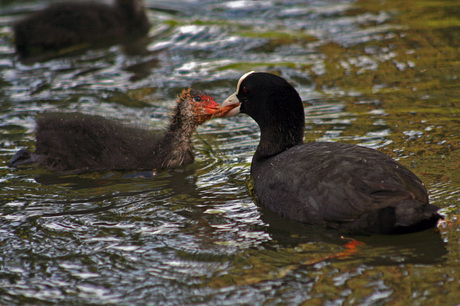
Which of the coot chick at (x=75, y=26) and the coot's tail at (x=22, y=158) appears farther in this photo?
the coot chick at (x=75, y=26)

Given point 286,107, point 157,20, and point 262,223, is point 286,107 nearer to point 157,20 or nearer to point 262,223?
point 262,223

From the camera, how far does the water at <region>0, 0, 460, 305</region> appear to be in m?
3.86

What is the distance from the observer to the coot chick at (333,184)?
4125 millimetres

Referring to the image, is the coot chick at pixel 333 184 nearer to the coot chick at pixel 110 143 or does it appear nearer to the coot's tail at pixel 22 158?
the coot chick at pixel 110 143

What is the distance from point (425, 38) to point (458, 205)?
565cm

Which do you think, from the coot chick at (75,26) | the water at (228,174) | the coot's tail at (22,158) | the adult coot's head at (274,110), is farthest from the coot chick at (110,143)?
the coot chick at (75,26)

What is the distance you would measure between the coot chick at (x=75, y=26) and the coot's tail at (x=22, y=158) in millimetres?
4241

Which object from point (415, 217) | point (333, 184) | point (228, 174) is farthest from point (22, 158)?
point (415, 217)

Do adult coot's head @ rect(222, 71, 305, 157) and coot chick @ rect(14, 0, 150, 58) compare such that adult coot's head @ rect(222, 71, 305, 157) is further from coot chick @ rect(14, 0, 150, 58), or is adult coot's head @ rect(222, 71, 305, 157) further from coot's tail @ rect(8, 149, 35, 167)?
coot chick @ rect(14, 0, 150, 58)

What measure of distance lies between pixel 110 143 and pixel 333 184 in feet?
8.39

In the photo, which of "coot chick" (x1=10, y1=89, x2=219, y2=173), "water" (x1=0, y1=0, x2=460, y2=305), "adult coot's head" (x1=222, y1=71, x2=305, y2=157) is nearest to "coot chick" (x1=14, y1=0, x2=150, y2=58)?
"water" (x1=0, y1=0, x2=460, y2=305)

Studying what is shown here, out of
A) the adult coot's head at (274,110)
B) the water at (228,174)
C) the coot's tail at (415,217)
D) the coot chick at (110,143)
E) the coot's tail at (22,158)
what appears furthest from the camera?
the coot's tail at (22,158)

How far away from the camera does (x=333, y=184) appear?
14.2 feet

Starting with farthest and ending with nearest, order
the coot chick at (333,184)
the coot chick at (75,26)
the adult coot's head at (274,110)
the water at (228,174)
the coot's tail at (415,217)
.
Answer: the coot chick at (75,26) → the adult coot's head at (274,110) → the coot chick at (333,184) → the coot's tail at (415,217) → the water at (228,174)
